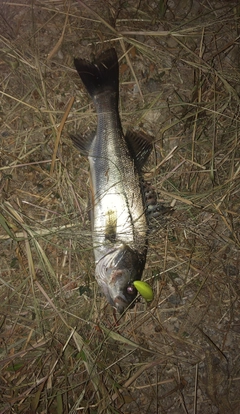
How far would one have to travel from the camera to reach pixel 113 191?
2.69 meters

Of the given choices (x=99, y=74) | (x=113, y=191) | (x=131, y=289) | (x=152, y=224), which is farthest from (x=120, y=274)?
(x=99, y=74)

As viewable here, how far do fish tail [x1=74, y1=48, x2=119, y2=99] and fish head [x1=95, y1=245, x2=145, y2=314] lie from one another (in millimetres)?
1364

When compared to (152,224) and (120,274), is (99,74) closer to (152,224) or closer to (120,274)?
(152,224)

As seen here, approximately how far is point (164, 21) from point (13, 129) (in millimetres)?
1763

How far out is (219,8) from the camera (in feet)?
10.5

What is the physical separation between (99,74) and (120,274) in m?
1.71

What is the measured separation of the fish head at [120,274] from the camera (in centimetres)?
262

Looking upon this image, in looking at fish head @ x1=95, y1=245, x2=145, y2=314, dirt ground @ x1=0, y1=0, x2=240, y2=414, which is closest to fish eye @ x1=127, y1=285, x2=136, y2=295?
fish head @ x1=95, y1=245, x2=145, y2=314

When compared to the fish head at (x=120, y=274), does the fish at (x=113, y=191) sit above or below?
above

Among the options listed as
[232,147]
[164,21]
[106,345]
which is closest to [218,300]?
[106,345]

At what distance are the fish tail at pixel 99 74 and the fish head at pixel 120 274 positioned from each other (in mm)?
1364

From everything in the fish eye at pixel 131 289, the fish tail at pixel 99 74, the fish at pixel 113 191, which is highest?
the fish tail at pixel 99 74

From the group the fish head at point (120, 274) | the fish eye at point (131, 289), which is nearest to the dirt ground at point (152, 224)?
the fish head at point (120, 274)

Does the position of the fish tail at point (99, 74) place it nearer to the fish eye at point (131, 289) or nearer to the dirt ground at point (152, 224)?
the dirt ground at point (152, 224)
